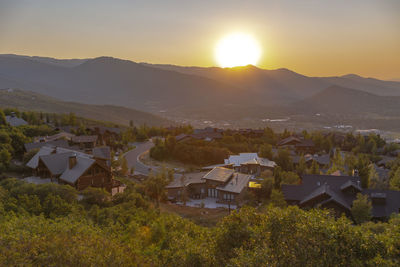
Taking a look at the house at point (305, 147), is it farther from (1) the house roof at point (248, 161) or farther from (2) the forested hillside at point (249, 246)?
(2) the forested hillside at point (249, 246)

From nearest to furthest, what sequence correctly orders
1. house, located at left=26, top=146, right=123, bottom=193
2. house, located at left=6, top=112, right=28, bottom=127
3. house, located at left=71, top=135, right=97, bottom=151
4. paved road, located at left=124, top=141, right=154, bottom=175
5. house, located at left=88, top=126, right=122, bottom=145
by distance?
house, located at left=26, top=146, right=123, bottom=193
paved road, located at left=124, top=141, right=154, bottom=175
house, located at left=71, top=135, right=97, bottom=151
house, located at left=6, top=112, right=28, bottom=127
house, located at left=88, top=126, right=122, bottom=145

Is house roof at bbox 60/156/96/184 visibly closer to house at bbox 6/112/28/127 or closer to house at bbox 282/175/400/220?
house at bbox 282/175/400/220

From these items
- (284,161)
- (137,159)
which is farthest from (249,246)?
(137,159)

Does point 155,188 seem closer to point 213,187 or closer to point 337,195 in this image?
point 213,187

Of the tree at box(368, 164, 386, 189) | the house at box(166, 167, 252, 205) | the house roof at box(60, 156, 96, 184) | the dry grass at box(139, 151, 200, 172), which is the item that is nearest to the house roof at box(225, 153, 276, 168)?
the dry grass at box(139, 151, 200, 172)

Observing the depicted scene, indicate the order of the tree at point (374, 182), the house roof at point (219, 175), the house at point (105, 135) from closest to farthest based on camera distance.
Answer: the tree at point (374, 182) → the house roof at point (219, 175) → the house at point (105, 135)

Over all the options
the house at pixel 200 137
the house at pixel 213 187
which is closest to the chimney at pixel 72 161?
the house at pixel 213 187

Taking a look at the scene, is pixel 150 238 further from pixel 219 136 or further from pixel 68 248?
pixel 219 136
